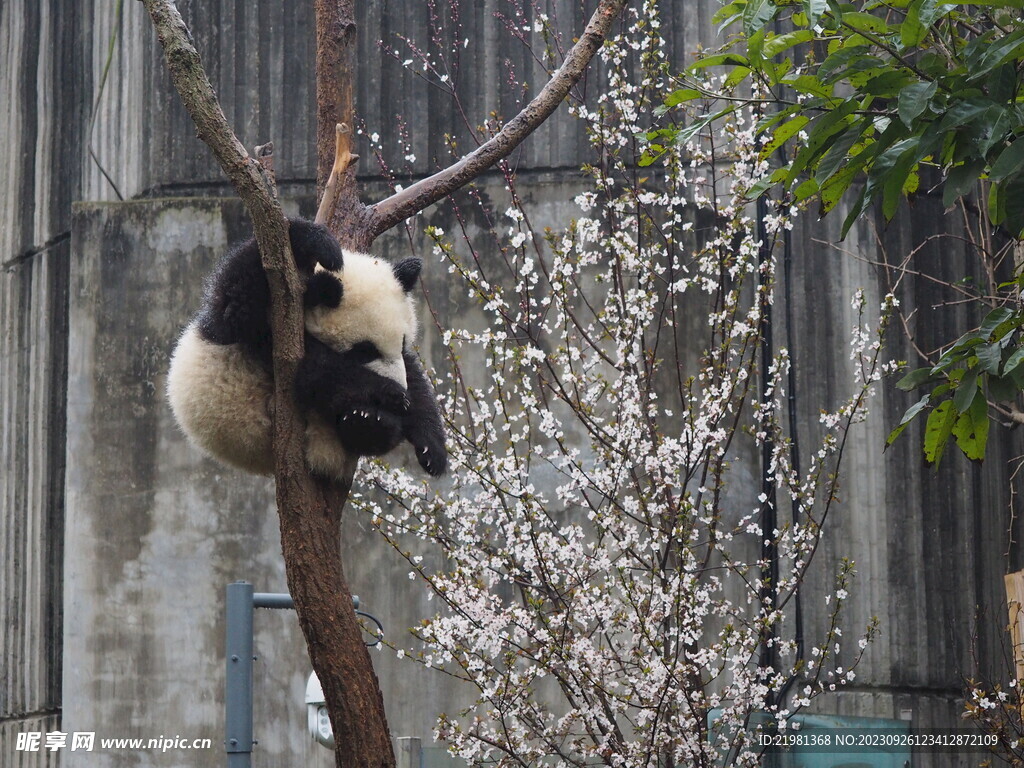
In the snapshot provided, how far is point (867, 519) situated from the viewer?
7457mm

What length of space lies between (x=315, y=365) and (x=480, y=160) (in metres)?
0.95

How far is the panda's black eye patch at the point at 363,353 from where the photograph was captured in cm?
371

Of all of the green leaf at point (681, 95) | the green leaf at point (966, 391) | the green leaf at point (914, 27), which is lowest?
the green leaf at point (966, 391)

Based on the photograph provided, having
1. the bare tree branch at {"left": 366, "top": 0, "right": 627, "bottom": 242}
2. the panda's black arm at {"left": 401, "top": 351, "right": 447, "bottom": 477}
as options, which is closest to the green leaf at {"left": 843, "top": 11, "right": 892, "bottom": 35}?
the bare tree branch at {"left": 366, "top": 0, "right": 627, "bottom": 242}

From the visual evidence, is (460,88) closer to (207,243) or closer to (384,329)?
(207,243)

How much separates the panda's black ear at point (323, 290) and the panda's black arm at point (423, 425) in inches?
16.3

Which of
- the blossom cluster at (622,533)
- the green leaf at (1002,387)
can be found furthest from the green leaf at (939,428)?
the blossom cluster at (622,533)

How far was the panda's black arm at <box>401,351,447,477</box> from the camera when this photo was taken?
154 inches

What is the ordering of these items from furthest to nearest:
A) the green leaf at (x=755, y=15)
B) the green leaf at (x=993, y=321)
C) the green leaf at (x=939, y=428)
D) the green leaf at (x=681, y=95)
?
the green leaf at (x=681, y=95) → the green leaf at (x=939, y=428) → the green leaf at (x=993, y=321) → the green leaf at (x=755, y=15)

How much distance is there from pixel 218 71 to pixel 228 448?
491cm

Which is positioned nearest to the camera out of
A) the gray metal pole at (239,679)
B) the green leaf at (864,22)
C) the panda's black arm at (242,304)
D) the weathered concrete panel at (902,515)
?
the green leaf at (864,22)

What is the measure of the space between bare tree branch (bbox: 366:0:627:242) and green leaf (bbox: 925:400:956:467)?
149 cm

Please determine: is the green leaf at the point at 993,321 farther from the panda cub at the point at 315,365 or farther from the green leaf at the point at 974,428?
the panda cub at the point at 315,365

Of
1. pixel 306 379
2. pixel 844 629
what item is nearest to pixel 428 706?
pixel 844 629
